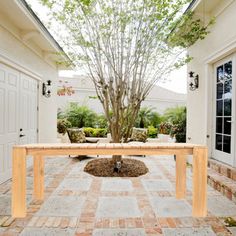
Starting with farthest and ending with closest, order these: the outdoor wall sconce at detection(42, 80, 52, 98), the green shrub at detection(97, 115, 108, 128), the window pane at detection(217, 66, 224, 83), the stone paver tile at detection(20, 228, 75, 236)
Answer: the green shrub at detection(97, 115, 108, 128) → the outdoor wall sconce at detection(42, 80, 52, 98) → the window pane at detection(217, 66, 224, 83) → the stone paver tile at detection(20, 228, 75, 236)

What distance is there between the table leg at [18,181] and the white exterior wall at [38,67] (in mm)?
2136

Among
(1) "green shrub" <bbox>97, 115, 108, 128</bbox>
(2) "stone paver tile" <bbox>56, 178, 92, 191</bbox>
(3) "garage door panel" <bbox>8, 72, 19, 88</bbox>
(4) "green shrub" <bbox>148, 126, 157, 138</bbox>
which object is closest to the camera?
(2) "stone paver tile" <bbox>56, 178, 92, 191</bbox>

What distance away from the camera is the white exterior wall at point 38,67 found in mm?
3891

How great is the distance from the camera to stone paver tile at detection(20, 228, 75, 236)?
7.10 feet

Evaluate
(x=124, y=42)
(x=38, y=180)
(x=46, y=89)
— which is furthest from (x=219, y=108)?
(x=46, y=89)

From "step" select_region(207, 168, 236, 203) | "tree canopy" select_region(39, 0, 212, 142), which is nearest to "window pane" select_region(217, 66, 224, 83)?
"tree canopy" select_region(39, 0, 212, 142)

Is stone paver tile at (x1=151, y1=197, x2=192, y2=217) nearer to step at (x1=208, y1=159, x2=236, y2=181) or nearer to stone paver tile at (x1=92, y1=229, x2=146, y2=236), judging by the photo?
stone paver tile at (x1=92, y1=229, x2=146, y2=236)

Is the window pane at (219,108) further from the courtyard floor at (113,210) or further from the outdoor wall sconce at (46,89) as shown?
the outdoor wall sconce at (46,89)

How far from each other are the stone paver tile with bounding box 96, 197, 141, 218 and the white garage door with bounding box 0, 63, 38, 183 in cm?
216

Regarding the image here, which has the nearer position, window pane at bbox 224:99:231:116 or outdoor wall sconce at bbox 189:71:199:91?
window pane at bbox 224:99:231:116

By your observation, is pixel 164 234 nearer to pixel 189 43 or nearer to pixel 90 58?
pixel 90 58

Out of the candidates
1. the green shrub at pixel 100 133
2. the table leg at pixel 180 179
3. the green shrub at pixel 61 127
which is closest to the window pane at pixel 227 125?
the table leg at pixel 180 179

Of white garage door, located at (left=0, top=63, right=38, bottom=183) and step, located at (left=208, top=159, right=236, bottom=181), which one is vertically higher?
white garage door, located at (left=0, top=63, right=38, bottom=183)

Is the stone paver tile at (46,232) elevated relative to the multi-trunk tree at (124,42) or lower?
lower
